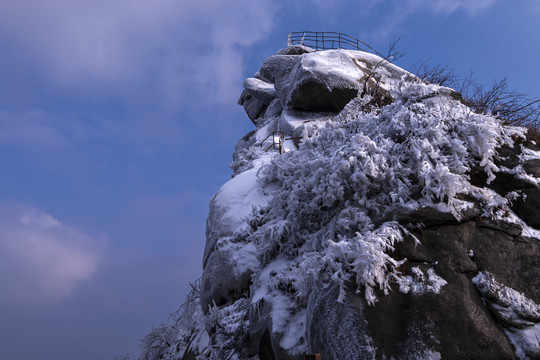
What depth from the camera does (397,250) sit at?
4680 millimetres

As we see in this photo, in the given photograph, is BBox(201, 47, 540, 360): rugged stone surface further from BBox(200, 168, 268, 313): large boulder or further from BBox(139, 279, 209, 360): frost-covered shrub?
BBox(139, 279, 209, 360): frost-covered shrub

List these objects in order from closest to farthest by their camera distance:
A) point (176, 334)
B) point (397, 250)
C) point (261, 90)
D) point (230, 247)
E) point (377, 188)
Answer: point (397, 250)
point (377, 188)
point (230, 247)
point (176, 334)
point (261, 90)

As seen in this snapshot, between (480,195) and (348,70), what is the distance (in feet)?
42.4

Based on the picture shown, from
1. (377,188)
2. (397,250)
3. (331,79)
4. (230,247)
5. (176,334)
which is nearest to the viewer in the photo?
(397,250)

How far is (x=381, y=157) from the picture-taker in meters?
5.35

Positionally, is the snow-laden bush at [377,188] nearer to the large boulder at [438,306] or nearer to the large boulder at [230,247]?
the large boulder at [438,306]

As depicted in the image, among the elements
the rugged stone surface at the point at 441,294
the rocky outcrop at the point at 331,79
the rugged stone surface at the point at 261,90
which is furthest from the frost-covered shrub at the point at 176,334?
the rugged stone surface at the point at 261,90

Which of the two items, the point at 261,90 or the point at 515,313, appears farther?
the point at 261,90

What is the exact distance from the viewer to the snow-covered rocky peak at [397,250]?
4129mm

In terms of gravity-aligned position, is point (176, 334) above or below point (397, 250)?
above

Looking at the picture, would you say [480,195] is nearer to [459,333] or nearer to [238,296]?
[459,333]

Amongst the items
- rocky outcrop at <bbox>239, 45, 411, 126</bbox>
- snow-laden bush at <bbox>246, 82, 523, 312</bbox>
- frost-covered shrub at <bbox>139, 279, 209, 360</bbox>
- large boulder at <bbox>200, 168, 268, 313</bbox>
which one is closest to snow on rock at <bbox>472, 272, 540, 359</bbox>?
snow-laden bush at <bbox>246, 82, 523, 312</bbox>

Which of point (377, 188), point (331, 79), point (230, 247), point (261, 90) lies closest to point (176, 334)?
point (230, 247)

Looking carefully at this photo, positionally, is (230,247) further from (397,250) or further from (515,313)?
(515,313)
